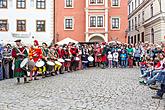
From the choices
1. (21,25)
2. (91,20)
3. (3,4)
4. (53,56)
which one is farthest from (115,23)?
(53,56)

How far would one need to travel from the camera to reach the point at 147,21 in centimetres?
5378

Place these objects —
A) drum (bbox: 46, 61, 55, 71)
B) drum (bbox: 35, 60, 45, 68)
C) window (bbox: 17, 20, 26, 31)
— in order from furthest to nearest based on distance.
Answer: window (bbox: 17, 20, 26, 31)
drum (bbox: 46, 61, 55, 71)
drum (bbox: 35, 60, 45, 68)

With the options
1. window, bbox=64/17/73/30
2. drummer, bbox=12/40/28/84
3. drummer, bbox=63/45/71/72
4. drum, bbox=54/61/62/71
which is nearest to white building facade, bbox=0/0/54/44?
window, bbox=64/17/73/30

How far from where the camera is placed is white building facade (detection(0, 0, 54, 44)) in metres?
42.5

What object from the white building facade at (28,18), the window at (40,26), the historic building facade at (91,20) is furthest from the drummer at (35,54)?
the historic building facade at (91,20)

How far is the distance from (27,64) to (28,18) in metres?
28.0

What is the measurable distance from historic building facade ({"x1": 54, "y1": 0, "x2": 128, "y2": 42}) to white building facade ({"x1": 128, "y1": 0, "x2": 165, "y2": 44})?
183 inches

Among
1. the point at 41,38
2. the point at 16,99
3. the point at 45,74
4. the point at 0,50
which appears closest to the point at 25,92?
the point at 16,99

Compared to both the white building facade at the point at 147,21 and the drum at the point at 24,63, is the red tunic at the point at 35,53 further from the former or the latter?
the white building facade at the point at 147,21

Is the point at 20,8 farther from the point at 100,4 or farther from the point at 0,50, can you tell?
the point at 0,50

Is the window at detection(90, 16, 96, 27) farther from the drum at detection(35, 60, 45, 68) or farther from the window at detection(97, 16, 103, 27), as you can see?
the drum at detection(35, 60, 45, 68)

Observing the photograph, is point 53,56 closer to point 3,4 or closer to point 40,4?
point 40,4

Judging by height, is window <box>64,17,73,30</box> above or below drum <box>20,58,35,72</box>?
above

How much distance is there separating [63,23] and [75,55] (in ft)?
68.8
